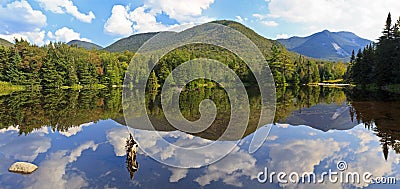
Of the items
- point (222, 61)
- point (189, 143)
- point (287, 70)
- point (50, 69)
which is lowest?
point (189, 143)

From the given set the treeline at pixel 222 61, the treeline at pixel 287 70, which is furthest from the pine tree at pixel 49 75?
the treeline at pixel 287 70

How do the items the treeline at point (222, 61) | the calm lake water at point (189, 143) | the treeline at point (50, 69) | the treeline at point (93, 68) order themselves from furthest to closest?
the treeline at point (222, 61)
the treeline at point (93, 68)
the treeline at point (50, 69)
the calm lake water at point (189, 143)

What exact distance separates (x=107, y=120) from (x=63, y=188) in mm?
11439

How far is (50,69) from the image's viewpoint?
55.9 metres

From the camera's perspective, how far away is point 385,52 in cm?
3903

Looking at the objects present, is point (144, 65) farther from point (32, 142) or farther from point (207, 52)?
point (32, 142)

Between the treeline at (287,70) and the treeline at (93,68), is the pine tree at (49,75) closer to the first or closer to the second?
the treeline at (93,68)

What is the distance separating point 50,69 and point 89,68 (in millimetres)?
9455

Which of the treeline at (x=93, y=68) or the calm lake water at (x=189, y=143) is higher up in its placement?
the treeline at (x=93, y=68)

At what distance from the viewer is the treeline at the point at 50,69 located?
53781mm

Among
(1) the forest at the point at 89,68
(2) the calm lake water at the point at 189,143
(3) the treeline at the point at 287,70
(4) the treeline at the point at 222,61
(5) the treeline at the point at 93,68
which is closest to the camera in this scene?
(2) the calm lake water at the point at 189,143

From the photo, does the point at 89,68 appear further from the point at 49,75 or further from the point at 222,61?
the point at 222,61

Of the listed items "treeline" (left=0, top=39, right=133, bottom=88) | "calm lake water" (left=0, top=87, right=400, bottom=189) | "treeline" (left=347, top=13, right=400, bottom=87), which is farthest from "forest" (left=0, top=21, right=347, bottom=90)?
"calm lake water" (left=0, top=87, right=400, bottom=189)

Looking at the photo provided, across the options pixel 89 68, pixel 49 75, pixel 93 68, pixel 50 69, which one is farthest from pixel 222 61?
pixel 49 75
